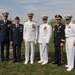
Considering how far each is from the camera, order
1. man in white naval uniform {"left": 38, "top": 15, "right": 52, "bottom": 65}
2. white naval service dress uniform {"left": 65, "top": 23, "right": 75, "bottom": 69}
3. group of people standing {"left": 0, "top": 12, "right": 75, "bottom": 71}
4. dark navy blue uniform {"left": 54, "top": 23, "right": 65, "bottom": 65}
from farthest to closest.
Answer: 1. man in white naval uniform {"left": 38, "top": 15, "right": 52, "bottom": 65}
2. dark navy blue uniform {"left": 54, "top": 23, "right": 65, "bottom": 65}
3. group of people standing {"left": 0, "top": 12, "right": 75, "bottom": 71}
4. white naval service dress uniform {"left": 65, "top": 23, "right": 75, "bottom": 69}

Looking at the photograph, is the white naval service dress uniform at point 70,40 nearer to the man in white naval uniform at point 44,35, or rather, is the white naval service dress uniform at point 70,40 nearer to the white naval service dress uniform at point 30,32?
the man in white naval uniform at point 44,35

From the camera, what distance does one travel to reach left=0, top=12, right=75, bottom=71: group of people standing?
10320mm

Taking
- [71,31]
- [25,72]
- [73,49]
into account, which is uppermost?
[71,31]

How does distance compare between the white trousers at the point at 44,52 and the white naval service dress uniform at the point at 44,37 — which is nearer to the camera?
the white naval service dress uniform at the point at 44,37

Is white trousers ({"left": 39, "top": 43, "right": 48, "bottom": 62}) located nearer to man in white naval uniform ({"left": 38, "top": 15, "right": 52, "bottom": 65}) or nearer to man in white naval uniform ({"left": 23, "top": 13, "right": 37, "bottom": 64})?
man in white naval uniform ({"left": 38, "top": 15, "right": 52, "bottom": 65})

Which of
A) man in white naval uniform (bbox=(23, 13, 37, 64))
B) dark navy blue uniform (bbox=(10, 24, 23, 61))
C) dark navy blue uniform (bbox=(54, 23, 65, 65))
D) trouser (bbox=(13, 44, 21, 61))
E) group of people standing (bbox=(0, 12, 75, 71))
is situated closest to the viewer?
group of people standing (bbox=(0, 12, 75, 71))

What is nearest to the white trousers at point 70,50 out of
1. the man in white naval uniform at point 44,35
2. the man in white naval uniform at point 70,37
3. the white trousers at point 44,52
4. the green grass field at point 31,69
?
the man in white naval uniform at point 70,37

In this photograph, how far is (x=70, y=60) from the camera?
34.1ft

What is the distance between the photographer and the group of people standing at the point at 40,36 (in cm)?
1032

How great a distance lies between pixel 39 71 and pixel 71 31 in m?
2.09

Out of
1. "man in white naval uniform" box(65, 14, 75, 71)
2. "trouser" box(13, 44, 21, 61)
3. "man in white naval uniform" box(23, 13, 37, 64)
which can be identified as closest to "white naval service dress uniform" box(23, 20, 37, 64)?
"man in white naval uniform" box(23, 13, 37, 64)

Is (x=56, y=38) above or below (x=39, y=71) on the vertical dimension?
above

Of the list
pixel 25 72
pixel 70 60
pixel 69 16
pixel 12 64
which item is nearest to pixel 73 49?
pixel 70 60

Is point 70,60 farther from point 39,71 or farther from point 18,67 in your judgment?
point 18,67
